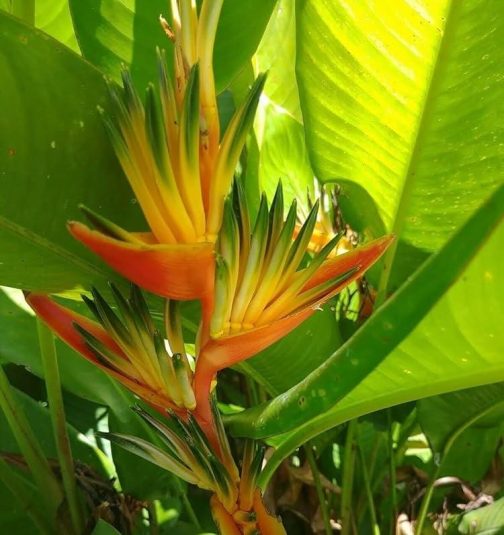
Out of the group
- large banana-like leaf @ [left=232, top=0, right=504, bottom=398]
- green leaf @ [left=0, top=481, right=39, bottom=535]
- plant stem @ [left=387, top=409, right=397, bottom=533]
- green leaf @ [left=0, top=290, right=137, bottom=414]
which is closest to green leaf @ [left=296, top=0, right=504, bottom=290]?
large banana-like leaf @ [left=232, top=0, right=504, bottom=398]

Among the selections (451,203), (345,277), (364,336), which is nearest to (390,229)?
(451,203)

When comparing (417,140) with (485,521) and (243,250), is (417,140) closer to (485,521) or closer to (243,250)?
(243,250)

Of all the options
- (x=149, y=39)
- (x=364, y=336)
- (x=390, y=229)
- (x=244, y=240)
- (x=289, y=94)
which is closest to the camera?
(x=364, y=336)

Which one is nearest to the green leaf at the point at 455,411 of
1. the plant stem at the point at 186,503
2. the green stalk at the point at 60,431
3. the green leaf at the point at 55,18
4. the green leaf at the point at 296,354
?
the green leaf at the point at 296,354

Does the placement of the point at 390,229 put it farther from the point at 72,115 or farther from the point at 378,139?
the point at 72,115

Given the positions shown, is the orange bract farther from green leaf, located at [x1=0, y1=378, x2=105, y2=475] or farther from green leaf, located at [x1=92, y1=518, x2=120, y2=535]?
green leaf, located at [x1=0, y1=378, x2=105, y2=475]

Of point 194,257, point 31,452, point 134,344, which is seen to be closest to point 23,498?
point 31,452
